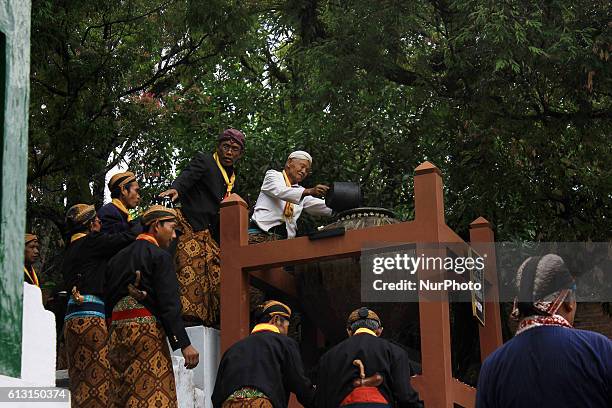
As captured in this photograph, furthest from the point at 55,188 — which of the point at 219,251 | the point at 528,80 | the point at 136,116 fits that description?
the point at 528,80

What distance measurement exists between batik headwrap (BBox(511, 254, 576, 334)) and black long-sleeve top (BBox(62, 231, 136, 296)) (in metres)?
3.93

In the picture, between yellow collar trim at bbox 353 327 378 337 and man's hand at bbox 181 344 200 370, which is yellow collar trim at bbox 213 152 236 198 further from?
man's hand at bbox 181 344 200 370

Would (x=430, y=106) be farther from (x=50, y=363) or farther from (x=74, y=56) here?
(x=50, y=363)

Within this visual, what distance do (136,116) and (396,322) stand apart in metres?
4.64

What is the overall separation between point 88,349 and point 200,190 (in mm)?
2728

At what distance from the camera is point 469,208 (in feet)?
40.9

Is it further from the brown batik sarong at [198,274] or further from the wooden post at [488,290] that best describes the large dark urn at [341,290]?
the brown batik sarong at [198,274]

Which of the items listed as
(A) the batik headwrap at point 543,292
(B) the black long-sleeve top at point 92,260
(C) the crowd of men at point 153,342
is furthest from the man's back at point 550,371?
(B) the black long-sleeve top at point 92,260

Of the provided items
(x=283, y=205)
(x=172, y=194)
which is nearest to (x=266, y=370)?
(x=172, y=194)

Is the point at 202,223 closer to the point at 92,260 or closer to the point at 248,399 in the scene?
the point at 92,260

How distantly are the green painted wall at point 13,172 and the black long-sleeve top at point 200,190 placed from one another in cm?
485

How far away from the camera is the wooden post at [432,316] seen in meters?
8.77

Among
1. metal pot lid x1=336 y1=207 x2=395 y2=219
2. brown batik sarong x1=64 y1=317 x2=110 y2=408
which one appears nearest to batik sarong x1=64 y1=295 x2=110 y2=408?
brown batik sarong x1=64 y1=317 x2=110 y2=408

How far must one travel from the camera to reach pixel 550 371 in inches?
165
